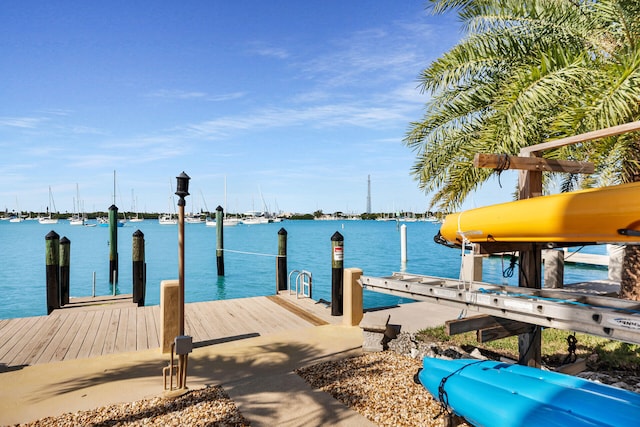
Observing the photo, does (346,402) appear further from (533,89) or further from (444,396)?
(533,89)

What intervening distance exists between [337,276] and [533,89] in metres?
5.93

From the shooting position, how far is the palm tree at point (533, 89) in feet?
23.2

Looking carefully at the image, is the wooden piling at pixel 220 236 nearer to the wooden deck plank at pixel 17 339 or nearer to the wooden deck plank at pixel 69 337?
the wooden deck plank at pixel 69 337

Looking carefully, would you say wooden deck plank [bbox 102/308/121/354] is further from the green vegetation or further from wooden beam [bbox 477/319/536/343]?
wooden beam [bbox 477/319/536/343]

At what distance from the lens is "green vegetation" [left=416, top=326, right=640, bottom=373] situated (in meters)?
6.62

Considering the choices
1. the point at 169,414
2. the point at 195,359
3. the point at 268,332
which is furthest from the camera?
the point at 268,332

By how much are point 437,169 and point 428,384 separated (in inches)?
259

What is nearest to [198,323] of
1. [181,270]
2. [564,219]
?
[181,270]

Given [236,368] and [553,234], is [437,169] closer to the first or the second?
[553,234]

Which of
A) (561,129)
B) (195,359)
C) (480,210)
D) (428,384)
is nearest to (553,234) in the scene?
(480,210)

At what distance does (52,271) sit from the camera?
1170 cm

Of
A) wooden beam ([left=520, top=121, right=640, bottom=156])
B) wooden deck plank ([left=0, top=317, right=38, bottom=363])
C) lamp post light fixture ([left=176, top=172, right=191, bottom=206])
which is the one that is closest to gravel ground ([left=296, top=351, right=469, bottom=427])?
lamp post light fixture ([left=176, top=172, right=191, bottom=206])

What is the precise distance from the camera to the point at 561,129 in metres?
7.27

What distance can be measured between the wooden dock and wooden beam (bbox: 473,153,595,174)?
5588 millimetres
